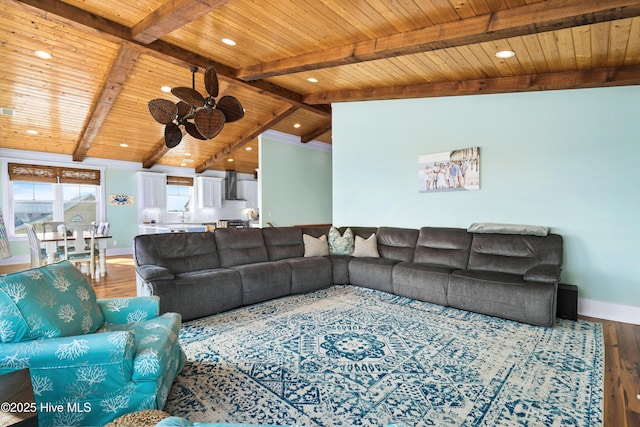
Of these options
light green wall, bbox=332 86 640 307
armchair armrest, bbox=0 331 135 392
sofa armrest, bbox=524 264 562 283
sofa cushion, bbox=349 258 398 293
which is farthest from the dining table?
sofa armrest, bbox=524 264 562 283

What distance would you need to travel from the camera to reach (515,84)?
4066mm

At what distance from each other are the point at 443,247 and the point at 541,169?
4.97 feet

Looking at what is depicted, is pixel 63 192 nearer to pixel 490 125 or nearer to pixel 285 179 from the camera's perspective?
pixel 285 179

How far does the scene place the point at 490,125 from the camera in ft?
14.7

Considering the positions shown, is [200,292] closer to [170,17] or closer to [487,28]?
[170,17]

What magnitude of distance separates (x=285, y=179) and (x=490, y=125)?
4.89 metres

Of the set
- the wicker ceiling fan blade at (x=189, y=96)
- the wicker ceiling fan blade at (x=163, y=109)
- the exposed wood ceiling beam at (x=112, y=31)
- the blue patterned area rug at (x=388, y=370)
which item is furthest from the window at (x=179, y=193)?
the blue patterned area rug at (x=388, y=370)

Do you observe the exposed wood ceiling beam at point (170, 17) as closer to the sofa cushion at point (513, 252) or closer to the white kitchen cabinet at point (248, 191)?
the sofa cushion at point (513, 252)

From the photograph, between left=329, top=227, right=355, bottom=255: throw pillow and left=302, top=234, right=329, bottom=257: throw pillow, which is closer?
left=302, top=234, right=329, bottom=257: throw pillow

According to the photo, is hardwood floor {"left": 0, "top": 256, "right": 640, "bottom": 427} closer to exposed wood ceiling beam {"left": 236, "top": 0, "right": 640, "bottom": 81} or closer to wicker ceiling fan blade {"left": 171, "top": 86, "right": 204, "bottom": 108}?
exposed wood ceiling beam {"left": 236, "top": 0, "right": 640, "bottom": 81}

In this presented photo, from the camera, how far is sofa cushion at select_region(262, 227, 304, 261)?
15.8 feet

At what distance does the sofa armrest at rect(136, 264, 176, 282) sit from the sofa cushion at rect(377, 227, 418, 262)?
300 cm

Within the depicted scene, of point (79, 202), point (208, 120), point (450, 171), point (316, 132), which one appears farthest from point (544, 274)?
point (79, 202)

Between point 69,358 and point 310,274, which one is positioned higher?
point 69,358
